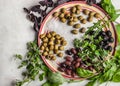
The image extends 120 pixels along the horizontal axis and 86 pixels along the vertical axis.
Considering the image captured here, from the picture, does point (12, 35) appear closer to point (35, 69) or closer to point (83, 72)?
point (35, 69)

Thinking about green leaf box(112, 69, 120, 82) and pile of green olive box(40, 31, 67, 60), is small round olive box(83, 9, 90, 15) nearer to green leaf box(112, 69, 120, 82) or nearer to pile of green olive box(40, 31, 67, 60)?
pile of green olive box(40, 31, 67, 60)

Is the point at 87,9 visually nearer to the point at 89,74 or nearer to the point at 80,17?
the point at 80,17

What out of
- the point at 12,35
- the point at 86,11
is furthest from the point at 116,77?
the point at 12,35

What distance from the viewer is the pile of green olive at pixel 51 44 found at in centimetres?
182

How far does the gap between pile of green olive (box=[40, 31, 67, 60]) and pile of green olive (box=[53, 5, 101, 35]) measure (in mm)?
61

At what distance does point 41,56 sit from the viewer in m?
1.81

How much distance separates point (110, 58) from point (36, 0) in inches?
14.8

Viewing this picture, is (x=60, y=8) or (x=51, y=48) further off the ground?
(x=60, y=8)

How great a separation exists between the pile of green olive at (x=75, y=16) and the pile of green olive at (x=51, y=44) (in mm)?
61

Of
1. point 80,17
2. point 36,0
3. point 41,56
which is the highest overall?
point 36,0

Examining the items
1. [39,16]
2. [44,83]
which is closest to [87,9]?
[39,16]

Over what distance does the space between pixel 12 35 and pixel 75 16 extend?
263 mm

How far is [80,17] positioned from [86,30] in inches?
2.3

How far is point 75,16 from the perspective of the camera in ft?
6.04
